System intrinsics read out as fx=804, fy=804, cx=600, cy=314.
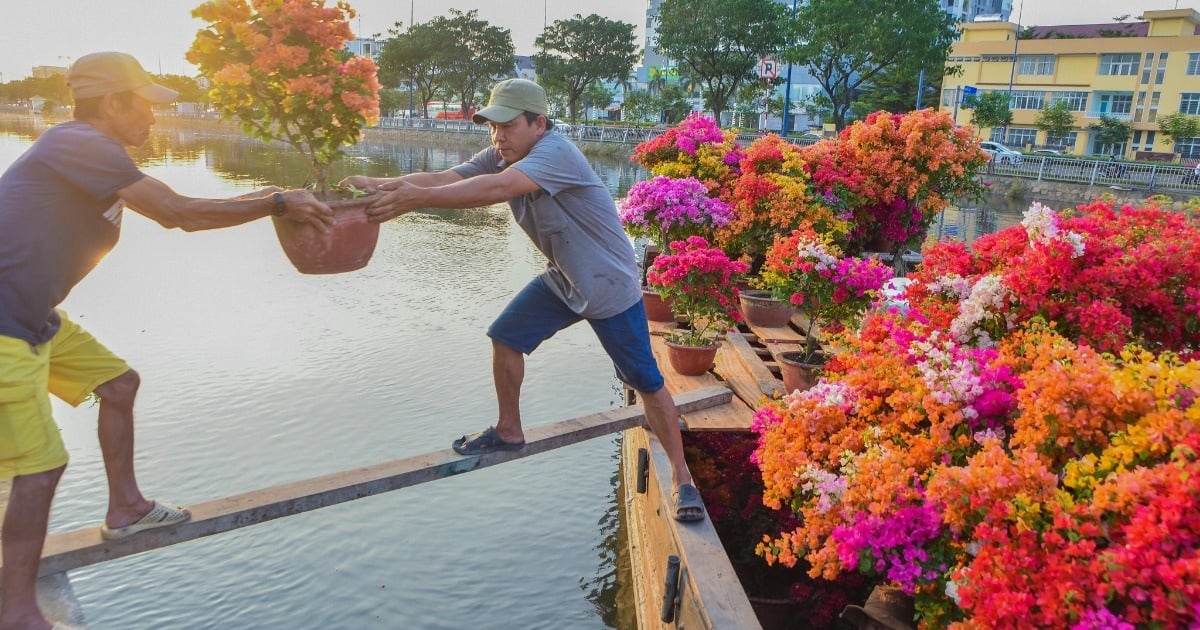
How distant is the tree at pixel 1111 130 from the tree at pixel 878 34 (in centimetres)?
2190

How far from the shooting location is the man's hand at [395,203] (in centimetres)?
320

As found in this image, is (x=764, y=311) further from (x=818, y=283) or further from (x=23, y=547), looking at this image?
(x=23, y=547)

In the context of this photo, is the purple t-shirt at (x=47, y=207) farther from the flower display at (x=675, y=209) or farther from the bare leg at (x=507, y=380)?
the flower display at (x=675, y=209)

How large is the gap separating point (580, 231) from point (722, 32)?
40095 mm

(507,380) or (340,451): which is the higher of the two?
(507,380)

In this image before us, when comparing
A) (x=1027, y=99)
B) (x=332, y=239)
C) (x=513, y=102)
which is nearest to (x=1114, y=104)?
(x=1027, y=99)

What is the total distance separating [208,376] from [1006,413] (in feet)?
26.8

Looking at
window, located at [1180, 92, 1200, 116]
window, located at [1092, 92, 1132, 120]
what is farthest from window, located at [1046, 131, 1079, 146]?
window, located at [1180, 92, 1200, 116]

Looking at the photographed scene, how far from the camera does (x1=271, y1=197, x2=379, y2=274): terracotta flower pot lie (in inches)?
125

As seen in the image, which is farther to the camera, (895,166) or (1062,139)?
(1062,139)

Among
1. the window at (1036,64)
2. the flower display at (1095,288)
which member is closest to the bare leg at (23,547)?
the flower display at (1095,288)

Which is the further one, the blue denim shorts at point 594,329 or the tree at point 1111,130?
the tree at point 1111,130

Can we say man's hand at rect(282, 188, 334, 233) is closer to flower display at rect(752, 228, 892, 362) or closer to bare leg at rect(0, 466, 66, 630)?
bare leg at rect(0, 466, 66, 630)

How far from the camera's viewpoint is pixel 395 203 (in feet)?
10.6
